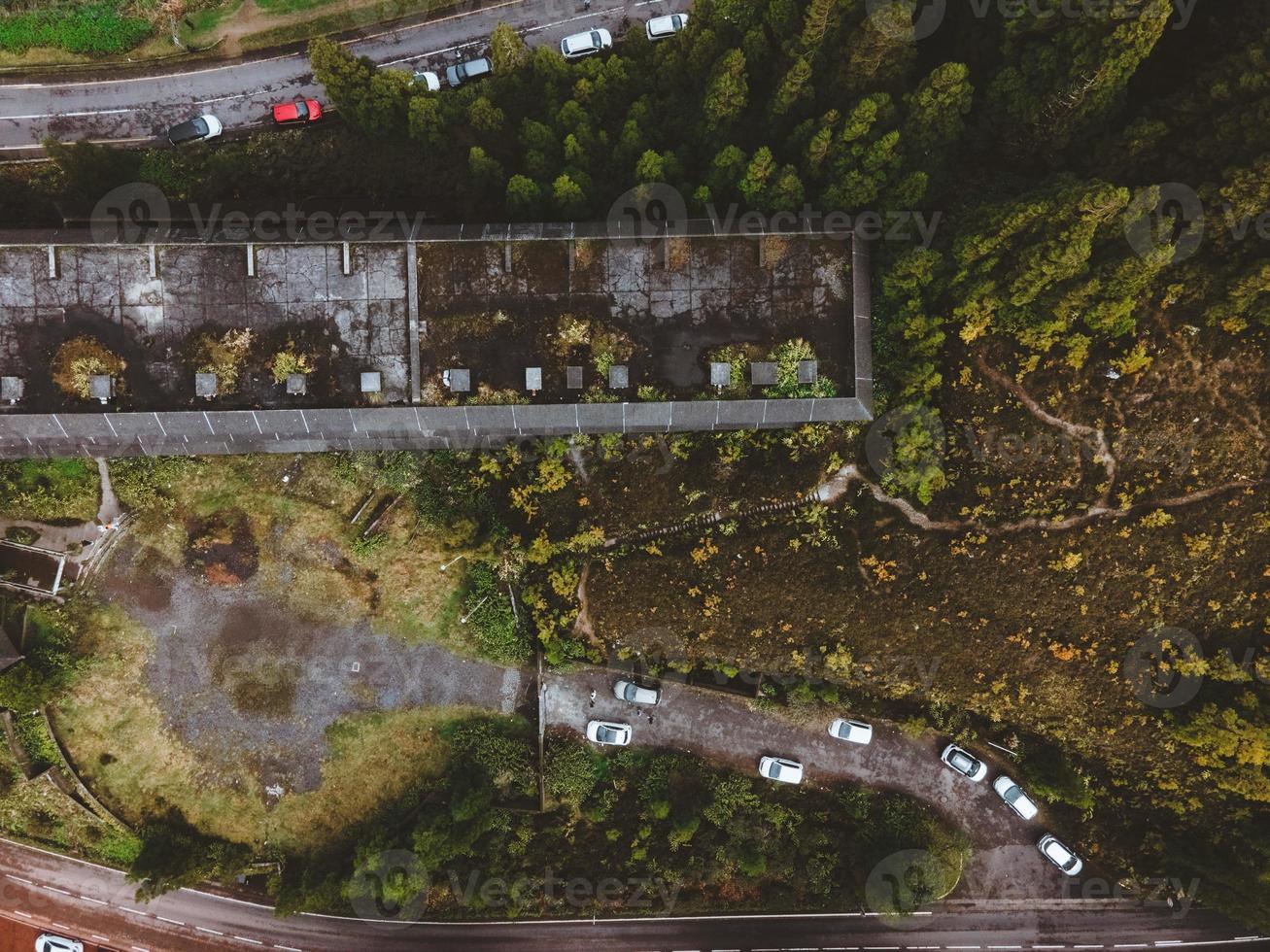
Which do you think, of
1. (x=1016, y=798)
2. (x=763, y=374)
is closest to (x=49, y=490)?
(x=763, y=374)

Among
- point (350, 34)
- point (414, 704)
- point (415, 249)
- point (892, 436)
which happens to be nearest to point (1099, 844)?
point (892, 436)

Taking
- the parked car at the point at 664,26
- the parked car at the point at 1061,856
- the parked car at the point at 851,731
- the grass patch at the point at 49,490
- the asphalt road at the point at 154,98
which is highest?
the parked car at the point at 664,26

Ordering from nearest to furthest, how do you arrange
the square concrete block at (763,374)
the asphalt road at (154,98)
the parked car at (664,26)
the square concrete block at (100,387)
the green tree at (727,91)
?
the green tree at (727,91)
the square concrete block at (100,387)
the square concrete block at (763,374)
the parked car at (664,26)
the asphalt road at (154,98)

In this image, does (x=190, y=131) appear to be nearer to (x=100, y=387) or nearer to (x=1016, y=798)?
(x=100, y=387)

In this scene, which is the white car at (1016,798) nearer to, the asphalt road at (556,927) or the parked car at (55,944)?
the asphalt road at (556,927)

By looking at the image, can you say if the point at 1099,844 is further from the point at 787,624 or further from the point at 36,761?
the point at 36,761

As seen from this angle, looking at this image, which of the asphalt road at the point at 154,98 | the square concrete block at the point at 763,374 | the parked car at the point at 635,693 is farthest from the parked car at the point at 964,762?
the asphalt road at the point at 154,98
